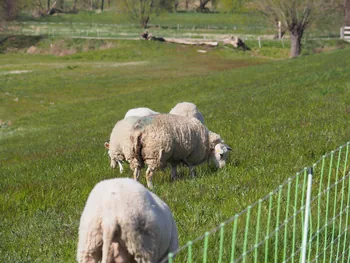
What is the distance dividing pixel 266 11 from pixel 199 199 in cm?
4568

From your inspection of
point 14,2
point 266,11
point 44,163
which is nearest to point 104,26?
point 14,2

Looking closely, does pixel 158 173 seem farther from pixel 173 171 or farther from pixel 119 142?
pixel 119 142

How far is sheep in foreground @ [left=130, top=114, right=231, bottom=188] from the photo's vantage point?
10.0 m

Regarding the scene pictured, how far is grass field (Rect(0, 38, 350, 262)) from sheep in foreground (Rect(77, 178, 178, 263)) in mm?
1641

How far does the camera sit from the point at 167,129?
10.1m

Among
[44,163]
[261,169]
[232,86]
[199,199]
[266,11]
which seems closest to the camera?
[199,199]

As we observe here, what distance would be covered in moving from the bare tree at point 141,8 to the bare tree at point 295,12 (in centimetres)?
2431

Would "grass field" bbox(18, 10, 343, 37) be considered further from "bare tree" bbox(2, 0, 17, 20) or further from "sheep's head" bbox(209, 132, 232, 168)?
"sheep's head" bbox(209, 132, 232, 168)

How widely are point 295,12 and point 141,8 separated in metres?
28.4

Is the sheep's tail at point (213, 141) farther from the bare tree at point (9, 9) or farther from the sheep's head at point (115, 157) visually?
the bare tree at point (9, 9)

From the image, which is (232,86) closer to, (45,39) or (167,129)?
(167,129)

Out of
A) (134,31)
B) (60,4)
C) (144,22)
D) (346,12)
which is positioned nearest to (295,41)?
(346,12)

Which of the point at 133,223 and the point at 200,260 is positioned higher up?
the point at 133,223

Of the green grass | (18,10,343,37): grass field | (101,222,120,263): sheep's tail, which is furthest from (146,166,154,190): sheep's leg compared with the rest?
the green grass
